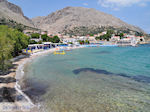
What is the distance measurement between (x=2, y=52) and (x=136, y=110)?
14215 mm

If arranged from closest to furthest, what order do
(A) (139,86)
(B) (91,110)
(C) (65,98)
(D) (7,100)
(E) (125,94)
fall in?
(B) (91,110), (D) (7,100), (C) (65,98), (E) (125,94), (A) (139,86)

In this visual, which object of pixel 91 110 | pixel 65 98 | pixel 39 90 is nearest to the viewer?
pixel 91 110

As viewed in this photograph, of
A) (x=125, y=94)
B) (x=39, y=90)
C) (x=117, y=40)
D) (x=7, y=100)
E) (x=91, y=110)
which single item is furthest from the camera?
(x=117, y=40)

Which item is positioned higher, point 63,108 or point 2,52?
point 2,52

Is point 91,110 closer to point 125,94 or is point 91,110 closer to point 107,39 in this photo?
point 125,94

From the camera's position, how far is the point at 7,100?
31.8 feet

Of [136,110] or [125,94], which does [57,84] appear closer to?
[125,94]

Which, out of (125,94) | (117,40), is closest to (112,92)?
(125,94)

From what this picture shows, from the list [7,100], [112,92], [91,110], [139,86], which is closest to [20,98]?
[7,100]

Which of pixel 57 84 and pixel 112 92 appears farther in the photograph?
pixel 57 84

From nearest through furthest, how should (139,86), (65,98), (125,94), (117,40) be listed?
1. (65,98)
2. (125,94)
3. (139,86)
4. (117,40)

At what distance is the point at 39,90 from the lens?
1212 cm

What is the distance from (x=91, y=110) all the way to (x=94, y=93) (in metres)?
2.95

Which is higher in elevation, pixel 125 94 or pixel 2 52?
pixel 2 52
